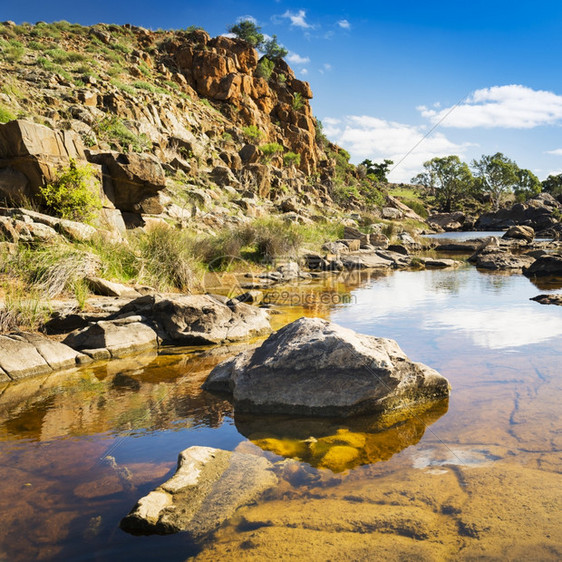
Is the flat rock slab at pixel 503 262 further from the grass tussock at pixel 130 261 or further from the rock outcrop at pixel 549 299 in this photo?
the grass tussock at pixel 130 261

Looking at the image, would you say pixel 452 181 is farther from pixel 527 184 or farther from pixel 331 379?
pixel 331 379

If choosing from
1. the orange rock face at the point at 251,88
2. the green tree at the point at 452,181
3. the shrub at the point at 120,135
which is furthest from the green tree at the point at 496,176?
the shrub at the point at 120,135

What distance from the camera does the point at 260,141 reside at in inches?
1877

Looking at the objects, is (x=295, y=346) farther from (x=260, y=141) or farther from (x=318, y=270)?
(x=260, y=141)

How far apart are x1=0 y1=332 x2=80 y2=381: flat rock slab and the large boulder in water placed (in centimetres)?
253

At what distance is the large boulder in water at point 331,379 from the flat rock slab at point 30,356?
253 cm

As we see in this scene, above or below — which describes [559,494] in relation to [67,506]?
above

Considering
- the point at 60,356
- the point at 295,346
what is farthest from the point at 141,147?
the point at 295,346

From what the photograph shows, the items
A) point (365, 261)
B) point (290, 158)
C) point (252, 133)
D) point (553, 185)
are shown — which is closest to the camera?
point (365, 261)

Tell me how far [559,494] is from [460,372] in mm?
2555

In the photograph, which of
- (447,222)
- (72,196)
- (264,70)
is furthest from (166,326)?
(264,70)

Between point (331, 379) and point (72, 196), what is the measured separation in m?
9.05

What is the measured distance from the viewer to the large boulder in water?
4070 mm

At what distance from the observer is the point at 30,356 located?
17.1 feet
